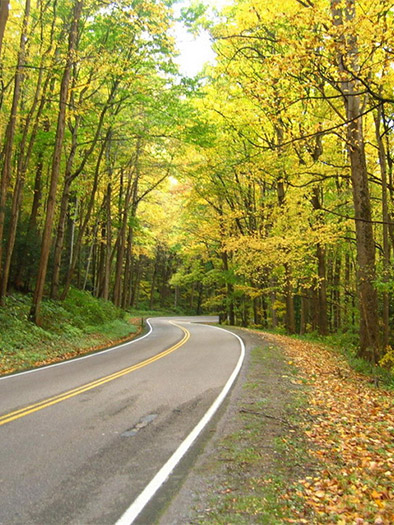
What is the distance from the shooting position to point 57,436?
18.4 feet

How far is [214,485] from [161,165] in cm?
2239

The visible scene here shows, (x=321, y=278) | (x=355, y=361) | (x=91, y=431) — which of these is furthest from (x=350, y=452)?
(x=321, y=278)

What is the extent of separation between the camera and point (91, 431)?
5.86 m

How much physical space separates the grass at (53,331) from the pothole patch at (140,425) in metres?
5.80

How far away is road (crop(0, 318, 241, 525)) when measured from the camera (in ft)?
12.8

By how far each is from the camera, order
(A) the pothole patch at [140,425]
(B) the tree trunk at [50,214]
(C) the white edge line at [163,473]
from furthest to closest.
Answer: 1. (B) the tree trunk at [50,214]
2. (A) the pothole patch at [140,425]
3. (C) the white edge line at [163,473]

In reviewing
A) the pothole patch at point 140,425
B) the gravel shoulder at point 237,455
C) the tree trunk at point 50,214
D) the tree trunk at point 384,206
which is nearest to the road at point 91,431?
the pothole patch at point 140,425

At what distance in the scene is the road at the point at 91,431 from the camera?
3.89 m

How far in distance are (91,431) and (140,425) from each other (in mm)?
799

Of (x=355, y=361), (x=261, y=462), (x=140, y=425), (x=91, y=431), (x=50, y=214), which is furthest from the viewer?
(x=50, y=214)

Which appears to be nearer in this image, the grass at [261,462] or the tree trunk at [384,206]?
the grass at [261,462]

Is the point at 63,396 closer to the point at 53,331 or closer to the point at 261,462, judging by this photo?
the point at 261,462

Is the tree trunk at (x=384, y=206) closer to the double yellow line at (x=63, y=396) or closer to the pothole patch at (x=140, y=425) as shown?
the pothole patch at (x=140, y=425)

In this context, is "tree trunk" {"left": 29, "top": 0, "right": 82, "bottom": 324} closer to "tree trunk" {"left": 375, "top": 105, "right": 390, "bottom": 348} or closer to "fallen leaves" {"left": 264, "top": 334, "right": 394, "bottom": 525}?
→ "fallen leaves" {"left": 264, "top": 334, "right": 394, "bottom": 525}
